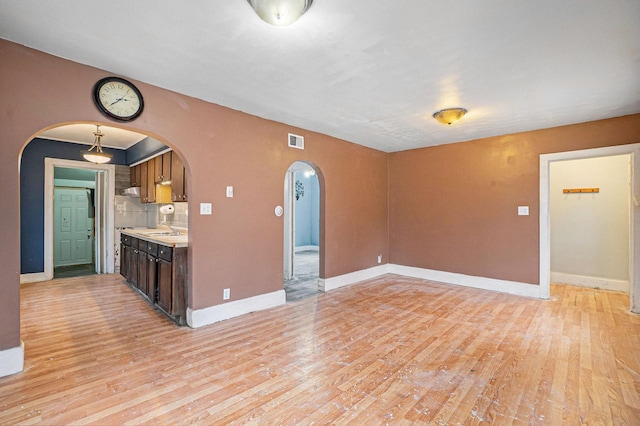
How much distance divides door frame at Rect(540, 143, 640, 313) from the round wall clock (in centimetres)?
517

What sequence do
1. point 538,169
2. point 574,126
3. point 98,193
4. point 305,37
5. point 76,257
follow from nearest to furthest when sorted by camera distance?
1. point 305,37
2. point 574,126
3. point 538,169
4. point 98,193
5. point 76,257

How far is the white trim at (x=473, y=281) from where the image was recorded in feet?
14.4

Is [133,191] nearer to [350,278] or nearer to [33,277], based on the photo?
[33,277]

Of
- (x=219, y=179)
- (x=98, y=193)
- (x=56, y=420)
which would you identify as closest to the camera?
(x=56, y=420)

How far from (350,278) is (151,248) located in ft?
10.1

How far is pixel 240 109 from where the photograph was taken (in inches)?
140

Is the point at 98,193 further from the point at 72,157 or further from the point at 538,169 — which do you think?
the point at 538,169

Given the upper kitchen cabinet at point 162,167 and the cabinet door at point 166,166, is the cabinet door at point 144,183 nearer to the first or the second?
the upper kitchen cabinet at point 162,167

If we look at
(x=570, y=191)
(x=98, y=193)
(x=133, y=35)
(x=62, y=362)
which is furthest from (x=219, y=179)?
(x=570, y=191)

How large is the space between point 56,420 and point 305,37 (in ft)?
9.51

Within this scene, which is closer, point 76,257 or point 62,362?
point 62,362

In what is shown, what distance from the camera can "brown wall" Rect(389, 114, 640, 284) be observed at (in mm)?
4224

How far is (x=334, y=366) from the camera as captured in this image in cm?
241

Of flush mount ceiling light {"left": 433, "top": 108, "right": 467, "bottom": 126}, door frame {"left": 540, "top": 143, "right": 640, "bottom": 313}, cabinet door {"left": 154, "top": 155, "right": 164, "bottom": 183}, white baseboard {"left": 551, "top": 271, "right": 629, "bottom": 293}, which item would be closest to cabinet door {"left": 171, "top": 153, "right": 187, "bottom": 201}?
cabinet door {"left": 154, "top": 155, "right": 164, "bottom": 183}
